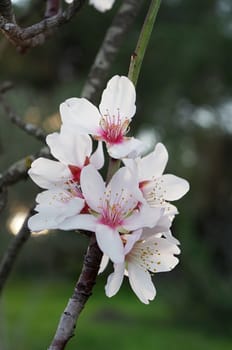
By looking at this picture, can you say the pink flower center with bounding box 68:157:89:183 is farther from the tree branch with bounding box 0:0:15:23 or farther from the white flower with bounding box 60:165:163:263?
the tree branch with bounding box 0:0:15:23

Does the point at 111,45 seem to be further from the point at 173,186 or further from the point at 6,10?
the point at 173,186

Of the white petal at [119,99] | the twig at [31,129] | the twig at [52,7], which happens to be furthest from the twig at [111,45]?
the white petal at [119,99]

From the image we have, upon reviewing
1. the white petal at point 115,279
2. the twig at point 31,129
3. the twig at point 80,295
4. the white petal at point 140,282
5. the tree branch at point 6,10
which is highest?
the tree branch at point 6,10

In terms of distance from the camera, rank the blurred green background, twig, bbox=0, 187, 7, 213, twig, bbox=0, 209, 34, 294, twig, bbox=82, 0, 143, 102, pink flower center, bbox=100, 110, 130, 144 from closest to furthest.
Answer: pink flower center, bbox=100, 110, 130, 144, twig, bbox=0, 187, 7, 213, twig, bbox=0, 209, 34, 294, twig, bbox=82, 0, 143, 102, the blurred green background

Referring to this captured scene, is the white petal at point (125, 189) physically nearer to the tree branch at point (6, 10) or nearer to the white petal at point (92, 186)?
the white petal at point (92, 186)

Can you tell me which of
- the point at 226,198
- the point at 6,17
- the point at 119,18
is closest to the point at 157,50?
the point at 226,198

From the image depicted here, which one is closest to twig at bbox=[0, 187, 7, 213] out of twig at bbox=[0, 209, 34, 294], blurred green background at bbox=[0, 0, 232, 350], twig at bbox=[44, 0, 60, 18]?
twig at bbox=[0, 209, 34, 294]

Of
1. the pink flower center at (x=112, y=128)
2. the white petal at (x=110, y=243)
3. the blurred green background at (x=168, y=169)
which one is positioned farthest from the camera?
the blurred green background at (x=168, y=169)
